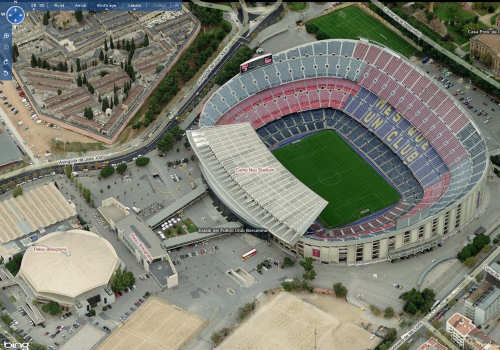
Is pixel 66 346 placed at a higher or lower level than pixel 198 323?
lower

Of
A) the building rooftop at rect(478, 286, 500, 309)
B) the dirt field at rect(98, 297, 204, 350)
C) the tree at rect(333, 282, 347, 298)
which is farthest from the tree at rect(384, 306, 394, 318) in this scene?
the dirt field at rect(98, 297, 204, 350)

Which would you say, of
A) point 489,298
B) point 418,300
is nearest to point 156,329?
point 418,300

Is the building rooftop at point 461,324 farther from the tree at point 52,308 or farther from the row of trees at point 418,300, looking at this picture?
the tree at point 52,308

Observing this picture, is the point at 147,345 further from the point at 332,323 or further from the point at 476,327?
the point at 476,327

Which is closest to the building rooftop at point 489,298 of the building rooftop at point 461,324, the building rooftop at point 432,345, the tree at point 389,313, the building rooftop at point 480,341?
the building rooftop at point 461,324

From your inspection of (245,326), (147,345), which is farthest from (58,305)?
(245,326)

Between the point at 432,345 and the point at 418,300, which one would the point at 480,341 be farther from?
the point at 418,300
